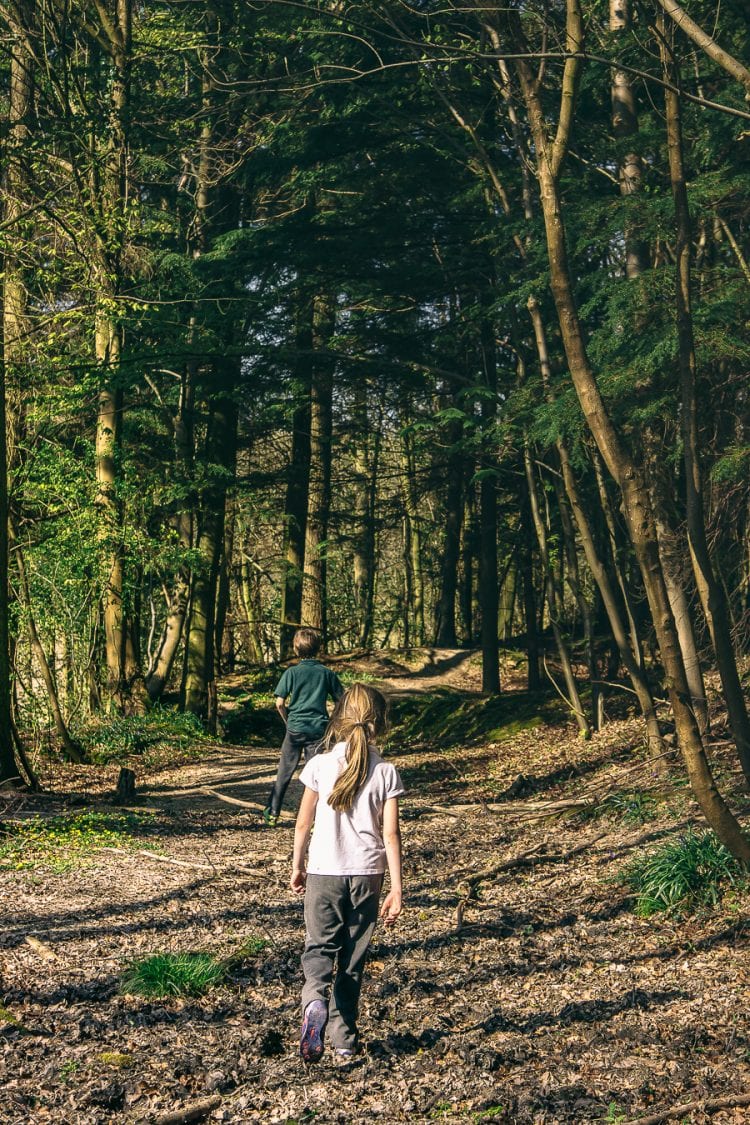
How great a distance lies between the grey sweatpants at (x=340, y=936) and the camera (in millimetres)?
4734

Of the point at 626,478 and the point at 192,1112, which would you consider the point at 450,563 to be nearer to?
the point at 626,478

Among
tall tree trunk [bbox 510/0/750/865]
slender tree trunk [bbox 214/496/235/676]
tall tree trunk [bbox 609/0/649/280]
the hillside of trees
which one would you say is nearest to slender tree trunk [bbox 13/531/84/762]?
the hillside of trees

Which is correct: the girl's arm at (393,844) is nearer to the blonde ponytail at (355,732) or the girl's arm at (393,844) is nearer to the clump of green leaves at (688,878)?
the blonde ponytail at (355,732)

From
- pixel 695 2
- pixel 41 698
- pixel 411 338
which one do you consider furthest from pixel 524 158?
pixel 41 698

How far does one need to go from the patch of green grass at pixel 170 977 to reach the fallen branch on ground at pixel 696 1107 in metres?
2.43

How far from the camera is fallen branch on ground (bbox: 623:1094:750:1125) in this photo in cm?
416

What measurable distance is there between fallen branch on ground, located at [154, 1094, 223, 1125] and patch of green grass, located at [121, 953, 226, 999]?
124cm

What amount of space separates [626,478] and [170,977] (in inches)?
166

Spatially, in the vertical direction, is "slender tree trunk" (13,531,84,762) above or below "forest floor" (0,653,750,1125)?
above

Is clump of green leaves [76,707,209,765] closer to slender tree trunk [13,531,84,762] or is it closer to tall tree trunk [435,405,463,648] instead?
slender tree trunk [13,531,84,762]

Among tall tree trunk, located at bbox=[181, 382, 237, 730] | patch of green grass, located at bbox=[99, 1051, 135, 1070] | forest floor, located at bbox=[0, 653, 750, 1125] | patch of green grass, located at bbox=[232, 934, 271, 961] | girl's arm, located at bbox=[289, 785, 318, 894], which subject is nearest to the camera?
forest floor, located at bbox=[0, 653, 750, 1125]

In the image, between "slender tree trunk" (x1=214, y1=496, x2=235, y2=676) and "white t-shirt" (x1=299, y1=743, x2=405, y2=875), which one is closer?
"white t-shirt" (x1=299, y1=743, x2=405, y2=875)

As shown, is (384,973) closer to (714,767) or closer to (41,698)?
(714,767)

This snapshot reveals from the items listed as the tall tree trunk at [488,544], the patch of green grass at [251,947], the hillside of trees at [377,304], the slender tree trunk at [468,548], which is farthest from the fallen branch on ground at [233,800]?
the slender tree trunk at [468,548]
